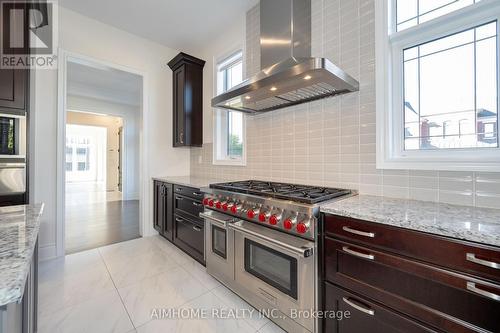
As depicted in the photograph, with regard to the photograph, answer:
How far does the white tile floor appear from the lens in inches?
60.9

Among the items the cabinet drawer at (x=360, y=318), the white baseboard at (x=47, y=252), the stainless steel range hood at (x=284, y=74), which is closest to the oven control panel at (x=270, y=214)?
the cabinet drawer at (x=360, y=318)

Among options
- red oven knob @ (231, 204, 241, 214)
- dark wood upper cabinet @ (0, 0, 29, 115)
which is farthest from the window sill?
dark wood upper cabinet @ (0, 0, 29, 115)

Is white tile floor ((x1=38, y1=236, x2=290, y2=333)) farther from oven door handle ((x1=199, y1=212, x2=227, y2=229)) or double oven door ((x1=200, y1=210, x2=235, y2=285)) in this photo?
oven door handle ((x1=199, y1=212, x2=227, y2=229))

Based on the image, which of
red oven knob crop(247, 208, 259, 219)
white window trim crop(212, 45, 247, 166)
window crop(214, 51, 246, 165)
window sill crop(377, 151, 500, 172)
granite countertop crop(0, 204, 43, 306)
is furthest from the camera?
window crop(214, 51, 246, 165)

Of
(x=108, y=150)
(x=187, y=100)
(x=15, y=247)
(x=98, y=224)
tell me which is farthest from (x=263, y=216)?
(x=108, y=150)

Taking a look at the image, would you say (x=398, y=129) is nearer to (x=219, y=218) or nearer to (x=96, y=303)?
(x=219, y=218)

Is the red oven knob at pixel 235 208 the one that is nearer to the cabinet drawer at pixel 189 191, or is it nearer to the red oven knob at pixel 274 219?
the red oven knob at pixel 274 219

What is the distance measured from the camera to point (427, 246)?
3.11 feet

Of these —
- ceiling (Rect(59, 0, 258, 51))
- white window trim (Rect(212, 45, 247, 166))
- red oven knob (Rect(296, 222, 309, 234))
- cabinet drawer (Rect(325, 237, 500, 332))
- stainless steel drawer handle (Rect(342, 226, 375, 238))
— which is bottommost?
cabinet drawer (Rect(325, 237, 500, 332))

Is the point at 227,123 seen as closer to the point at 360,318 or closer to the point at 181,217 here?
the point at 181,217

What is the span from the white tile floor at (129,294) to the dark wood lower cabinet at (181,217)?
20 centimetres

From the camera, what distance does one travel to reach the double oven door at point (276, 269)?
4.38 feet

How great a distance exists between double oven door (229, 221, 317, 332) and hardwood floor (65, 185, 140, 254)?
236 centimetres

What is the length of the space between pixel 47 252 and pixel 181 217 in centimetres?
157
